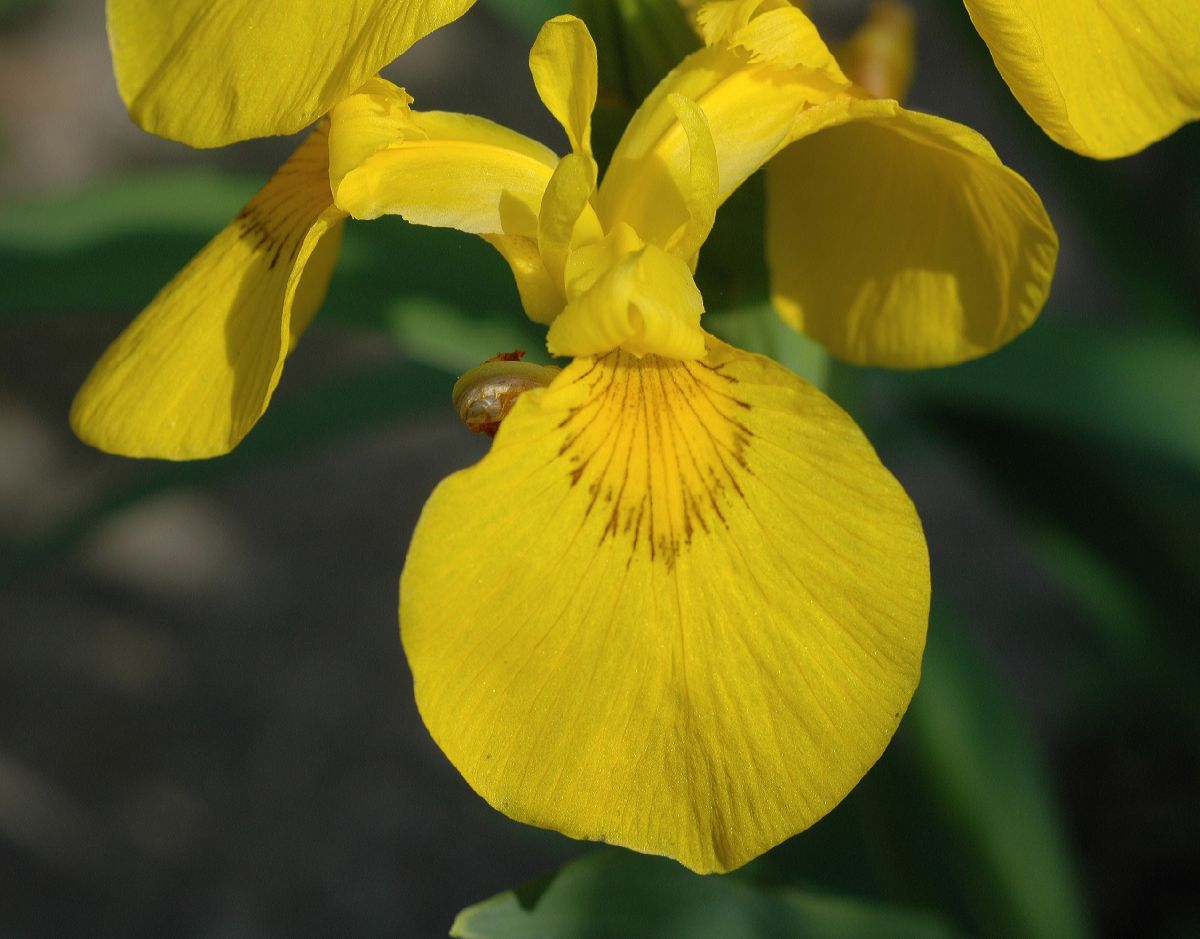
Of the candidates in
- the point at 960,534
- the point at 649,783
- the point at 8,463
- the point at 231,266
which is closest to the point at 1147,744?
the point at 960,534

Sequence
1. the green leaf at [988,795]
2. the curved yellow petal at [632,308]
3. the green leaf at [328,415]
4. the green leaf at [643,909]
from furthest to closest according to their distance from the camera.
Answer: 1. the green leaf at [328,415]
2. the green leaf at [988,795]
3. the green leaf at [643,909]
4. the curved yellow petal at [632,308]

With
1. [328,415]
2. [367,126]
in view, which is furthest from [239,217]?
[328,415]

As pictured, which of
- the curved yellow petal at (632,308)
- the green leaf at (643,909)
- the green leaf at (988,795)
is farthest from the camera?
the green leaf at (988,795)

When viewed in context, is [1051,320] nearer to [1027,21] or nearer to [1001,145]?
[1027,21]

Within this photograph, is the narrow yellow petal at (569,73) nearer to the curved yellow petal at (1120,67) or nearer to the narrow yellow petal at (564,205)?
the narrow yellow petal at (564,205)

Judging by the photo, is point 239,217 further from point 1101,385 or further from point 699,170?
point 1101,385

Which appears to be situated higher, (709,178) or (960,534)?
(709,178)

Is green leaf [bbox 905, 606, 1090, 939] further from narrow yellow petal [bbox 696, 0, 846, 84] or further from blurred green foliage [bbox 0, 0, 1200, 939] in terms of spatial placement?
narrow yellow petal [bbox 696, 0, 846, 84]

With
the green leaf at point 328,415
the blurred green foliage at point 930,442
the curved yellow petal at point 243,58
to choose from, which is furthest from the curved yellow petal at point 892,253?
the green leaf at point 328,415
